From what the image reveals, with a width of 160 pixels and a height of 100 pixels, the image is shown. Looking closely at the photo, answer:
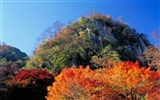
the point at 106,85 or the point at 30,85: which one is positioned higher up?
the point at 30,85

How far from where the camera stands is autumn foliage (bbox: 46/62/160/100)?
15.6m

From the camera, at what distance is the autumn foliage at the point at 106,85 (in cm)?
1561

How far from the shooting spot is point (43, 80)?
2139 cm

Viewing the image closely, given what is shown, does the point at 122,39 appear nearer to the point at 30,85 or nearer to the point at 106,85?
the point at 30,85

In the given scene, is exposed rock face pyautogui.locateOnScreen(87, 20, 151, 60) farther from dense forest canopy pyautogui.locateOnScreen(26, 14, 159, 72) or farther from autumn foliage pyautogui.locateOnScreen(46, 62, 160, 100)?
autumn foliage pyautogui.locateOnScreen(46, 62, 160, 100)

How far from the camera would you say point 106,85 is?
16469 mm

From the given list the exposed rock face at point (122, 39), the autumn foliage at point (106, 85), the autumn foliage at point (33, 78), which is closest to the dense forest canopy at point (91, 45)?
the exposed rock face at point (122, 39)

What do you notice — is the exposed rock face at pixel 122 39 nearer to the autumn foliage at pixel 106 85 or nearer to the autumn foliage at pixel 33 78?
the autumn foliage at pixel 33 78

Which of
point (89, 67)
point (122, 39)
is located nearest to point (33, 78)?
point (89, 67)

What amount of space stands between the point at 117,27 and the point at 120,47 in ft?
27.1

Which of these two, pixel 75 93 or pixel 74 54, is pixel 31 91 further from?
pixel 74 54

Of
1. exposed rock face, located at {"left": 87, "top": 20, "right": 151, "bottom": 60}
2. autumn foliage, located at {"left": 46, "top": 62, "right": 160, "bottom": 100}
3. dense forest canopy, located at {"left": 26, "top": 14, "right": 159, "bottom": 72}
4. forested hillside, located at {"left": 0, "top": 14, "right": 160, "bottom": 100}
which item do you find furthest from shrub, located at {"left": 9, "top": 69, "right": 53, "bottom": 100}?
exposed rock face, located at {"left": 87, "top": 20, "right": 151, "bottom": 60}

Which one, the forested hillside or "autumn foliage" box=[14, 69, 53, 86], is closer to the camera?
the forested hillside

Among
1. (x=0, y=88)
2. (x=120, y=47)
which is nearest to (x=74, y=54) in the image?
(x=120, y=47)
